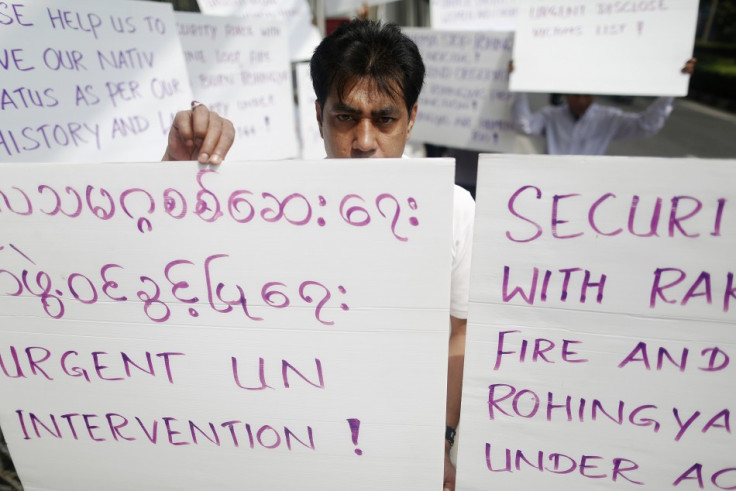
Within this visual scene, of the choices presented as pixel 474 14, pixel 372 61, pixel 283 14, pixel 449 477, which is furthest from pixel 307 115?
pixel 449 477

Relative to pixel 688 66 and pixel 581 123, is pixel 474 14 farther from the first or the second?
pixel 688 66

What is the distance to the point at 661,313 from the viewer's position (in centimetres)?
71

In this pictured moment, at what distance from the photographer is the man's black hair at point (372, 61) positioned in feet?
3.66

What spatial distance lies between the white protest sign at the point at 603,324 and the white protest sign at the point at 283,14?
1.99 m

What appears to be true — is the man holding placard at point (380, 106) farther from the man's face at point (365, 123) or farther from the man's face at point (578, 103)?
the man's face at point (578, 103)

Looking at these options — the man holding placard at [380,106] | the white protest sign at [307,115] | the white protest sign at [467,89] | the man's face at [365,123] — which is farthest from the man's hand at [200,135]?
the white protest sign at [467,89]

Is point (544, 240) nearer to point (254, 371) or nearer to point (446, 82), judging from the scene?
point (254, 371)

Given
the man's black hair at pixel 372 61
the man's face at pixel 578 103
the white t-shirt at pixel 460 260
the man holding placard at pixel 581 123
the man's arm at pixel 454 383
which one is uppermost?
the man's black hair at pixel 372 61

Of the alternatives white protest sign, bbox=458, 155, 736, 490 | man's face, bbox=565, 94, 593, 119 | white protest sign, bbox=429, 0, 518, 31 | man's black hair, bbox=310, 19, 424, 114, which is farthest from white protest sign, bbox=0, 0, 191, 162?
man's face, bbox=565, 94, 593, 119

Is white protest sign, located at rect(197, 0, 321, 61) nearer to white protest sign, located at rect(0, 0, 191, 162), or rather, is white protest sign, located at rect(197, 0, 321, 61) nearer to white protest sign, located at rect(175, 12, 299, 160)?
white protest sign, located at rect(175, 12, 299, 160)

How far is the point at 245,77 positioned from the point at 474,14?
1577 millimetres

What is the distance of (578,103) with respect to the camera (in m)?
2.60

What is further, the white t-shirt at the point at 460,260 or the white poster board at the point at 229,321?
the white t-shirt at the point at 460,260

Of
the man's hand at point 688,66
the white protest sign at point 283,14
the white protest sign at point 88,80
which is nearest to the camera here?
the white protest sign at point 88,80
